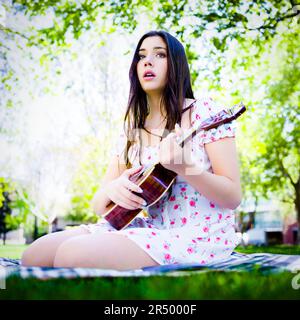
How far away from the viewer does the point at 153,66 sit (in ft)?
8.11

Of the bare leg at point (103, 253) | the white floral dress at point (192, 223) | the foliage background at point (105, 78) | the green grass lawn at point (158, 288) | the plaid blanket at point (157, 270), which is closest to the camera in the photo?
the green grass lawn at point (158, 288)

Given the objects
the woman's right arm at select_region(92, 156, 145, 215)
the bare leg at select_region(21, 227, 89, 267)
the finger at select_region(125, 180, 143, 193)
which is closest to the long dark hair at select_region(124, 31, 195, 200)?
the woman's right arm at select_region(92, 156, 145, 215)

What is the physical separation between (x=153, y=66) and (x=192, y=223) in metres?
1.00

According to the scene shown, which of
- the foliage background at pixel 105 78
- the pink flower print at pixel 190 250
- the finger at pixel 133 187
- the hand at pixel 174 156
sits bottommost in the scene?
the pink flower print at pixel 190 250

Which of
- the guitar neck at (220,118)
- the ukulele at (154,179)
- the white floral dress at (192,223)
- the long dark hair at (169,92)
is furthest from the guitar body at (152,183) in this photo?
the long dark hair at (169,92)

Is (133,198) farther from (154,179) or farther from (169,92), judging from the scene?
(169,92)

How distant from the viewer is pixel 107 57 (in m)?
13.7

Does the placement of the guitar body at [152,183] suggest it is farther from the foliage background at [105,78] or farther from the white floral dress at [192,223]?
the foliage background at [105,78]

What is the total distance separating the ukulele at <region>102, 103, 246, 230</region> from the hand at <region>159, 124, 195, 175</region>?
9cm

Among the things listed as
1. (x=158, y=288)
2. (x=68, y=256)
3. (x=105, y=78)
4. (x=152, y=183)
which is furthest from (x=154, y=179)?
(x=105, y=78)

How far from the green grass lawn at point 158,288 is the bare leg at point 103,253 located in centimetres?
20

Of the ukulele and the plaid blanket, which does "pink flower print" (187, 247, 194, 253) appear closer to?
the plaid blanket

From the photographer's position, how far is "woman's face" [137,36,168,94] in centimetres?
248

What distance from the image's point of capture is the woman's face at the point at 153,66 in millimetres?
2479
